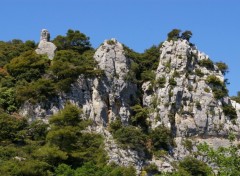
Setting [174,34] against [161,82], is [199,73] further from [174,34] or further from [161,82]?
[174,34]

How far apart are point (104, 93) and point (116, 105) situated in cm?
166

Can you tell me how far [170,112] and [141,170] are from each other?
311 inches

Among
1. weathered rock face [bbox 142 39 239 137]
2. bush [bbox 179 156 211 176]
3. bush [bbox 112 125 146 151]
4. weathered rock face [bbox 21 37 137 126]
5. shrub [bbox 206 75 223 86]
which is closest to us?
bush [bbox 179 156 211 176]

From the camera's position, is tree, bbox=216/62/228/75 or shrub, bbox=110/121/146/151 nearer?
shrub, bbox=110/121/146/151

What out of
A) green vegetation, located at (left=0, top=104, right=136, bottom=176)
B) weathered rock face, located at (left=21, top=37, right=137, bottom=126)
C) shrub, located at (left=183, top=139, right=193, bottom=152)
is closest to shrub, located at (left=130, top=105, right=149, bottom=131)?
weathered rock face, located at (left=21, top=37, right=137, bottom=126)

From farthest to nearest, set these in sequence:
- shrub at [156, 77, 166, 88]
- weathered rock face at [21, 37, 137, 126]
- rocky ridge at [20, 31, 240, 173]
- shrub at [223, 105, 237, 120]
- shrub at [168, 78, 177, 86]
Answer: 1. shrub at [223, 105, 237, 120]
2. shrub at [156, 77, 166, 88]
3. shrub at [168, 78, 177, 86]
4. rocky ridge at [20, 31, 240, 173]
5. weathered rock face at [21, 37, 137, 126]

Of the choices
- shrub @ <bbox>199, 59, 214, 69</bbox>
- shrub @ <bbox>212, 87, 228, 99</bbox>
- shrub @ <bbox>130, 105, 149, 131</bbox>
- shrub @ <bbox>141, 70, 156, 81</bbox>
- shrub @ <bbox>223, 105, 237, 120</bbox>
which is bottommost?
shrub @ <bbox>130, 105, 149, 131</bbox>

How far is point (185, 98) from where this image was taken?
52.9 meters

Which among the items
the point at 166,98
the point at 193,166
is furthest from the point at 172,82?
the point at 193,166

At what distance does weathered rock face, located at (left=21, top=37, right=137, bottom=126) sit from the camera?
47.5 metres

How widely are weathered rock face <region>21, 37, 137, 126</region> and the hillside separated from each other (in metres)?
0.10

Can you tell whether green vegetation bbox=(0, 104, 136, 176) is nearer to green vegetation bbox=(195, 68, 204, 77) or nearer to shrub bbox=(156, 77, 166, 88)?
shrub bbox=(156, 77, 166, 88)

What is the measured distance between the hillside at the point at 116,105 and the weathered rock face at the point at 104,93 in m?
0.10

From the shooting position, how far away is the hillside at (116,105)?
4169 cm
